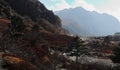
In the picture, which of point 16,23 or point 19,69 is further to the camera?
point 16,23

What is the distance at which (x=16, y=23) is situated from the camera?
341ft

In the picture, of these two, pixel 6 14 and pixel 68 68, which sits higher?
pixel 6 14

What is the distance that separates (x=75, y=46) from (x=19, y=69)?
69.2 meters

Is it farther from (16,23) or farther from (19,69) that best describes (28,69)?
(16,23)

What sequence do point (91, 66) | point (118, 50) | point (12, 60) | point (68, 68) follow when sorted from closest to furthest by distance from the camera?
point (12, 60) → point (68, 68) → point (91, 66) → point (118, 50)

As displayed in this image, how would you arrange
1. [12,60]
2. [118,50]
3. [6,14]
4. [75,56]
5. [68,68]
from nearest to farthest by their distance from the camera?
[12,60] → [68,68] → [118,50] → [75,56] → [6,14]

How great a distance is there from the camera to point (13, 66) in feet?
108

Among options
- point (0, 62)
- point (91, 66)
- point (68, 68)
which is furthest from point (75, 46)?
point (0, 62)

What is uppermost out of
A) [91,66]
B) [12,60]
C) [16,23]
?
[16,23]

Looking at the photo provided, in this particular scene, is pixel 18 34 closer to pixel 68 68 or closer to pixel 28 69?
pixel 68 68

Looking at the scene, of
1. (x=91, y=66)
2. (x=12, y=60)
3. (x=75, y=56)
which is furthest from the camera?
(x=75, y=56)

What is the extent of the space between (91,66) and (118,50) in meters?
18.9

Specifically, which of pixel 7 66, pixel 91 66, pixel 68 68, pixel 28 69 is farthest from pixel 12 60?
pixel 91 66

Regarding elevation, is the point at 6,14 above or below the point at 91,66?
above
